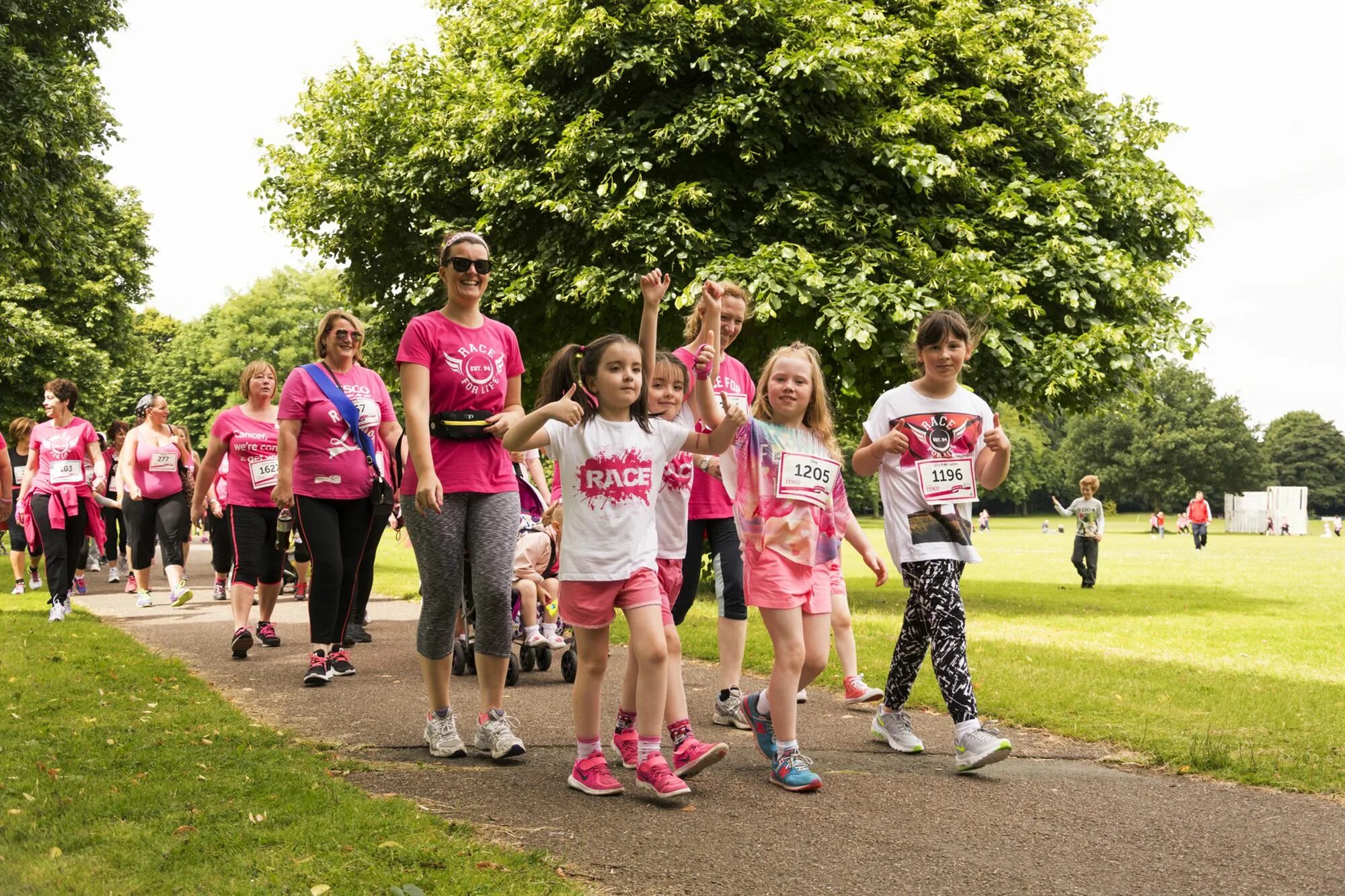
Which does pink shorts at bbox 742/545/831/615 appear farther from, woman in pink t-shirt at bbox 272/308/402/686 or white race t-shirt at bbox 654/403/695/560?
woman in pink t-shirt at bbox 272/308/402/686

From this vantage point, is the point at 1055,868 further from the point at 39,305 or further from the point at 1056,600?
the point at 39,305

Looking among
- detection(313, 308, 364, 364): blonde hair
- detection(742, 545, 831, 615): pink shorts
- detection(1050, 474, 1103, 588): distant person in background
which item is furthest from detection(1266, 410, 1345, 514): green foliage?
detection(742, 545, 831, 615): pink shorts

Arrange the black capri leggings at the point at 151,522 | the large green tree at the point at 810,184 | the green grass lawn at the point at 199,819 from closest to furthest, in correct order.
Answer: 1. the green grass lawn at the point at 199,819
2. the black capri leggings at the point at 151,522
3. the large green tree at the point at 810,184

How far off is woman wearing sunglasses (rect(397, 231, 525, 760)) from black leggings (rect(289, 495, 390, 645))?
213 centimetres

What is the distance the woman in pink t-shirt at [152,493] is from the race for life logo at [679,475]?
28.7 ft

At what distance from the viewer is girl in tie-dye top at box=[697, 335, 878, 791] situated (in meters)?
5.27

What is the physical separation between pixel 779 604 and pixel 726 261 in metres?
9.94

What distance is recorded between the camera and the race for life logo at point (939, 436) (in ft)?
18.6

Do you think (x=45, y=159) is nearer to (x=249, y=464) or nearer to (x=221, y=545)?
(x=221, y=545)

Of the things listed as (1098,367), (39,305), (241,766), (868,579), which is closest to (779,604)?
(241,766)

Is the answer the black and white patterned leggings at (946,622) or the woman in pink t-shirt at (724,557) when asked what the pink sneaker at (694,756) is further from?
the woman in pink t-shirt at (724,557)

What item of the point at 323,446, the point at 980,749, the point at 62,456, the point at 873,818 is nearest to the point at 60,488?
the point at 62,456

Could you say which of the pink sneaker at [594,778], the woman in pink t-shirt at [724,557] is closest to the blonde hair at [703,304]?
the woman in pink t-shirt at [724,557]

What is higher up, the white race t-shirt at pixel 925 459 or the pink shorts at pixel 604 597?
the white race t-shirt at pixel 925 459
